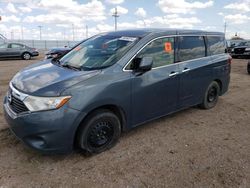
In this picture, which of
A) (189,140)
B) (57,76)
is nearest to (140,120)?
(189,140)

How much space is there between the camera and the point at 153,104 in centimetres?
379

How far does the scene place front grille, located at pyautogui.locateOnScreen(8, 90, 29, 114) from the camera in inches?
111

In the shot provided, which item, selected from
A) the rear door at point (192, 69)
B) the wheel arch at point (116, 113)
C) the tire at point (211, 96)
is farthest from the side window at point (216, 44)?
the wheel arch at point (116, 113)

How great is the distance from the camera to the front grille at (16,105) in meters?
2.82

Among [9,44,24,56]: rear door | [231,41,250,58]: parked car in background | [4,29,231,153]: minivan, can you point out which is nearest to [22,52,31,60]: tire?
[9,44,24,56]: rear door

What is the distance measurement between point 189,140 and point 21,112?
2.53 metres

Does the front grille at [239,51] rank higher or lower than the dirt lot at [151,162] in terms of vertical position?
higher

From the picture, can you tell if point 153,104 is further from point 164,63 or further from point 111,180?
point 111,180

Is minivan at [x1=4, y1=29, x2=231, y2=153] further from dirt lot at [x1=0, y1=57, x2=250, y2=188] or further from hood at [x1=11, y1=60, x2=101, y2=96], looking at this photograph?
dirt lot at [x1=0, y1=57, x2=250, y2=188]

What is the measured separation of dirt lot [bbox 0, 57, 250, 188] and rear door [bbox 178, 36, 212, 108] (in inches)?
23.9

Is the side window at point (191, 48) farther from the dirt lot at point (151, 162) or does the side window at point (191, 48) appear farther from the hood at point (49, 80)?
the hood at point (49, 80)

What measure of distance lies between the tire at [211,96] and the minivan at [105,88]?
32 cm

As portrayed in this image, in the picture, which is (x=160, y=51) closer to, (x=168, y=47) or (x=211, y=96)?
(x=168, y=47)

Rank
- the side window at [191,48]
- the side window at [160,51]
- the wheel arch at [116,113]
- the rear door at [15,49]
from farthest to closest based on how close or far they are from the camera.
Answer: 1. the rear door at [15,49]
2. the side window at [191,48]
3. the side window at [160,51]
4. the wheel arch at [116,113]
